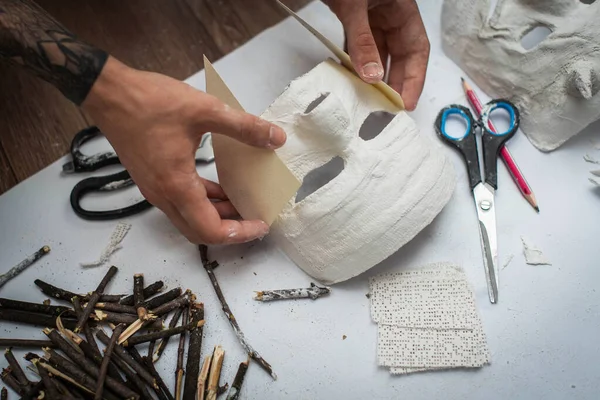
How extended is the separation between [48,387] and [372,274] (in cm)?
65

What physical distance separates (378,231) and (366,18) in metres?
0.44

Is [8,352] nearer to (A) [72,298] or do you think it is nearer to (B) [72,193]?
(A) [72,298]

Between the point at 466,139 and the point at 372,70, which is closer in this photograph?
the point at 372,70

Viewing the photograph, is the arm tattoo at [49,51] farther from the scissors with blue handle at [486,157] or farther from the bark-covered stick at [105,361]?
the scissors with blue handle at [486,157]

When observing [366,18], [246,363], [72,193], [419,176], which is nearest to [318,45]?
[366,18]

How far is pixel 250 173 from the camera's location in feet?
3.37

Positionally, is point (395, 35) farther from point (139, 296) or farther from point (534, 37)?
point (139, 296)

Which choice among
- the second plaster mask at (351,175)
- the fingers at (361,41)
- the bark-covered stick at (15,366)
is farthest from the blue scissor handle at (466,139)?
the bark-covered stick at (15,366)

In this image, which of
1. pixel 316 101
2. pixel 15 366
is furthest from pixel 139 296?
pixel 316 101

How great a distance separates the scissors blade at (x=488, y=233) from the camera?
43.6 inches

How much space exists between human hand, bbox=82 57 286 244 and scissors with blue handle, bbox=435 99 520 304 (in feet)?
1.48

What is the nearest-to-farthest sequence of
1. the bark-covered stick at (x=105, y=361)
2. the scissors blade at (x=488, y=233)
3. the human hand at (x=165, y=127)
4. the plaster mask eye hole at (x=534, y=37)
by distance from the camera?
the human hand at (x=165, y=127) → the bark-covered stick at (x=105, y=361) → the scissors blade at (x=488, y=233) → the plaster mask eye hole at (x=534, y=37)

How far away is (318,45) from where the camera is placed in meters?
1.44

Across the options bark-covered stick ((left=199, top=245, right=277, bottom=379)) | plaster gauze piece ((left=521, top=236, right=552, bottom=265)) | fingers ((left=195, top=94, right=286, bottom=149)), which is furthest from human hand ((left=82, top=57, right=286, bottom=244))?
plaster gauze piece ((left=521, top=236, right=552, bottom=265))
